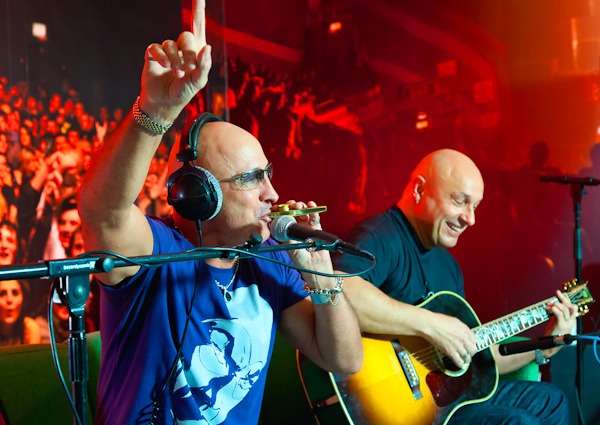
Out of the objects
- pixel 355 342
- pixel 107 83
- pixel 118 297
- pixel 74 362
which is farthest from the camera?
pixel 107 83

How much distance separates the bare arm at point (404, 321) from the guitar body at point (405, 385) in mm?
45

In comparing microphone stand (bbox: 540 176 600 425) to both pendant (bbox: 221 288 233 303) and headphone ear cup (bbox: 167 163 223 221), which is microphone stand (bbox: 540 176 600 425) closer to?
pendant (bbox: 221 288 233 303)

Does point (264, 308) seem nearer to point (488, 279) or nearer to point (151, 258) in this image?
point (151, 258)

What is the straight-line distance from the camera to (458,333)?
2.38 meters

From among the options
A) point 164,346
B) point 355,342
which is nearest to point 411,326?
point 355,342

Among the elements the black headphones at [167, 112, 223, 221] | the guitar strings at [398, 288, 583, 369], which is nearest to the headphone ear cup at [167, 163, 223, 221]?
the black headphones at [167, 112, 223, 221]

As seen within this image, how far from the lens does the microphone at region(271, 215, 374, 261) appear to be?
1.30 m

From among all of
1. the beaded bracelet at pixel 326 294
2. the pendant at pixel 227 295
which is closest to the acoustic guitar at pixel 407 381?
the beaded bracelet at pixel 326 294

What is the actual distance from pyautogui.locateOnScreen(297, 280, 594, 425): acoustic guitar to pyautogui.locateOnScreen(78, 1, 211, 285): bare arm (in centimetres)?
109

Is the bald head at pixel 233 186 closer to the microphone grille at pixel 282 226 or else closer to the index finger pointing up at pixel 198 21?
the microphone grille at pixel 282 226

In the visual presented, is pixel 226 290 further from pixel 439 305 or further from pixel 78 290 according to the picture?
pixel 439 305

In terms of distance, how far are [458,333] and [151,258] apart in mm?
1605

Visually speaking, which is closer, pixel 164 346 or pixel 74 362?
pixel 74 362

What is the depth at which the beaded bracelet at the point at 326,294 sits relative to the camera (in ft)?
5.46
